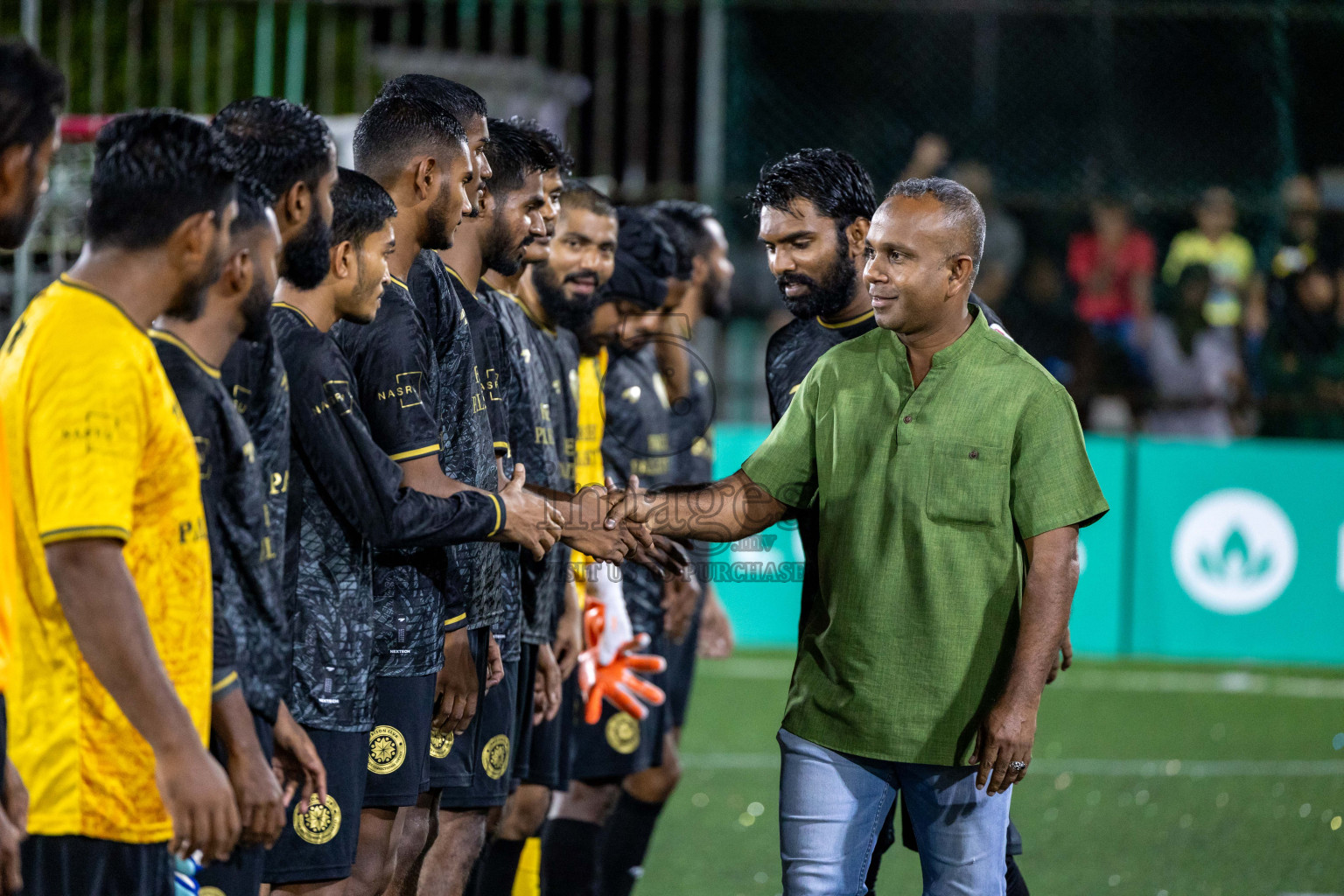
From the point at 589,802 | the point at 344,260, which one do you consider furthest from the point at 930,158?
the point at 344,260

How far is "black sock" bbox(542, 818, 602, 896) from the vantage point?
512 cm

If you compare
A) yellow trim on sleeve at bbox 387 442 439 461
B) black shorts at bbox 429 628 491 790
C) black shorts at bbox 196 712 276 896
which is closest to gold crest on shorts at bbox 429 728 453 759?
black shorts at bbox 429 628 491 790

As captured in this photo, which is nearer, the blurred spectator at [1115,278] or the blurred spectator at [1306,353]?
the blurred spectator at [1306,353]

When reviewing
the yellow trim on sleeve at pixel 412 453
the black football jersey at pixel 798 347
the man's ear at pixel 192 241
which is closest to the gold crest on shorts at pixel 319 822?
the yellow trim on sleeve at pixel 412 453

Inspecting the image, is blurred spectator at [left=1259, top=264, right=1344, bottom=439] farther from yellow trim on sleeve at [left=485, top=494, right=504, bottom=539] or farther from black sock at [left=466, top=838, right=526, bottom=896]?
yellow trim on sleeve at [left=485, top=494, right=504, bottom=539]

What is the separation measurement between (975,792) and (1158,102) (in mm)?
12413

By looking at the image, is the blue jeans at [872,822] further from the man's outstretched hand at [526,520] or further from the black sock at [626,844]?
the black sock at [626,844]

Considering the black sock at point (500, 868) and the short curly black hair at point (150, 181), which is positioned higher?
the short curly black hair at point (150, 181)

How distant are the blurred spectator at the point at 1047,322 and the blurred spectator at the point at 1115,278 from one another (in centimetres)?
14

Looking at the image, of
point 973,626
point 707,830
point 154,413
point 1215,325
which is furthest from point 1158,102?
point 154,413

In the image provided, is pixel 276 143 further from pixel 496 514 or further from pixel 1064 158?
pixel 1064 158

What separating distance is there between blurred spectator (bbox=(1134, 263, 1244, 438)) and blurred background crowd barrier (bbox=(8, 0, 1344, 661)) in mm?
21

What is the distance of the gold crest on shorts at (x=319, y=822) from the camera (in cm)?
333

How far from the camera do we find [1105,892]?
5402 millimetres
